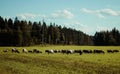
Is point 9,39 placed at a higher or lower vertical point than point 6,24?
lower

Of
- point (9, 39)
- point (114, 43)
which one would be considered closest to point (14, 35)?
point (9, 39)

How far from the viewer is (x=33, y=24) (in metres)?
178

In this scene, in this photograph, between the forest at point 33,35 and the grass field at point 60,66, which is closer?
the grass field at point 60,66

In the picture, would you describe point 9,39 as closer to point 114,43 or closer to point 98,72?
point 114,43

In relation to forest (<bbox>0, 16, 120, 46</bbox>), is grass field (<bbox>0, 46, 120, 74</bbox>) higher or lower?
lower

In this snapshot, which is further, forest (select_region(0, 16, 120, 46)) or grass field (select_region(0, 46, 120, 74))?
forest (select_region(0, 16, 120, 46))

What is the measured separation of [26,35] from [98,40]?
59.5 meters

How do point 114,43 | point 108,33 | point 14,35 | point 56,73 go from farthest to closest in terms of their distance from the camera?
point 108,33
point 114,43
point 14,35
point 56,73

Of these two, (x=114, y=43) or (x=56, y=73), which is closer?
(x=56, y=73)

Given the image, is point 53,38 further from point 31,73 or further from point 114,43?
point 31,73

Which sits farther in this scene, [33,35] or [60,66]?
[33,35]

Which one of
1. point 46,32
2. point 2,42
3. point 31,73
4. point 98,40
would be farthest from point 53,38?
point 31,73

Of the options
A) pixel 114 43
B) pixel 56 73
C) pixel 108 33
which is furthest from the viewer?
pixel 108 33

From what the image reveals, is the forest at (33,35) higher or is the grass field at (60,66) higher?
the forest at (33,35)
